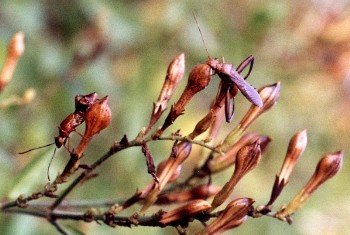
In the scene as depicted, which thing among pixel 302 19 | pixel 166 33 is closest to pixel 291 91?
pixel 302 19

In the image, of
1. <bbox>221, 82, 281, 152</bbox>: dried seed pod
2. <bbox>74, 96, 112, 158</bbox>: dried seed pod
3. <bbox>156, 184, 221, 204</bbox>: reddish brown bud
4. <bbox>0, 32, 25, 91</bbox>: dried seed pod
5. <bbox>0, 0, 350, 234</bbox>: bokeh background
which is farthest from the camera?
<bbox>0, 0, 350, 234</bbox>: bokeh background

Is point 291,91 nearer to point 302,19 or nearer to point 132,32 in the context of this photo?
point 302,19

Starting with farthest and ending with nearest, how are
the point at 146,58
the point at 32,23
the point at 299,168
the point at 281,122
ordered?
the point at 299,168
the point at 281,122
the point at 146,58
the point at 32,23

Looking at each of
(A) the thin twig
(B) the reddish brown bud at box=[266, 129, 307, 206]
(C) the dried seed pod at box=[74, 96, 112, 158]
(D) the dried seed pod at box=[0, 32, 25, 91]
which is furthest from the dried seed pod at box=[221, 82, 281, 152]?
(D) the dried seed pod at box=[0, 32, 25, 91]

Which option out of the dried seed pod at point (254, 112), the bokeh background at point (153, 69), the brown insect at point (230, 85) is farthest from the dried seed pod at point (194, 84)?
the bokeh background at point (153, 69)

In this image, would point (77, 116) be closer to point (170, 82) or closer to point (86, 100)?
point (86, 100)

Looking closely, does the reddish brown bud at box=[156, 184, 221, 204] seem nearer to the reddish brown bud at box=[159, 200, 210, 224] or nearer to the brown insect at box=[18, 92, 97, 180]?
the reddish brown bud at box=[159, 200, 210, 224]
